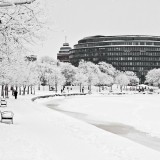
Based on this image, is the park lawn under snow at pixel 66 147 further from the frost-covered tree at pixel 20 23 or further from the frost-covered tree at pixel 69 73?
the frost-covered tree at pixel 69 73

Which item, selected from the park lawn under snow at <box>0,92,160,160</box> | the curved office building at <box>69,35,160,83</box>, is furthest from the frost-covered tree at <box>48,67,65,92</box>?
the park lawn under snow at <box>0,92,160,160</box>

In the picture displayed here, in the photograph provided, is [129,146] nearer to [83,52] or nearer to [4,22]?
[4,22]

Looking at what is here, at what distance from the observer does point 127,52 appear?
602ft

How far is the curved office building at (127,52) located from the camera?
182875 millimetres

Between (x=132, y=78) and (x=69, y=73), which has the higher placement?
(x=69, y=73)

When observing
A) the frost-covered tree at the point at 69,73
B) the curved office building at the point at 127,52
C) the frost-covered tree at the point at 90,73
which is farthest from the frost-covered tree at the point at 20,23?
the curved office building at the point at 127,52

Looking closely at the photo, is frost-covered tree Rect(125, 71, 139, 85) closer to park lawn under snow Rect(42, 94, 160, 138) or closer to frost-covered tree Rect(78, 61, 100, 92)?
frost-covered tree Rect(78, 61, 100, 92)

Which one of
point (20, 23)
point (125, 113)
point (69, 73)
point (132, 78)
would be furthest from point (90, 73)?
point (20, 23)

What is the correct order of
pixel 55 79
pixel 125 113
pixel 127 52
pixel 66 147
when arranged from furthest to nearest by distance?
pixel 127 52 → pixel 55 79 → pixel 125 113 → pixel 66 147

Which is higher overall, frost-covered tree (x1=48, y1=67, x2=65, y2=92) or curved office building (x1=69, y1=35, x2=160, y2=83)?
curved office building (x1=69, y1=35, x2=160, y2=83)

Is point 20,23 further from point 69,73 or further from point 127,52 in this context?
point 127,52

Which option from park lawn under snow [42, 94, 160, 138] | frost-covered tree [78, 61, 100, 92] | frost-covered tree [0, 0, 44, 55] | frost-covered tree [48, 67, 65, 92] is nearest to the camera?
frost-covered tree [0, 0, 44, 55]

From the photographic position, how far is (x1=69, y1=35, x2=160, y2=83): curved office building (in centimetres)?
18288

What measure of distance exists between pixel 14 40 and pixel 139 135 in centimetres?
1153
